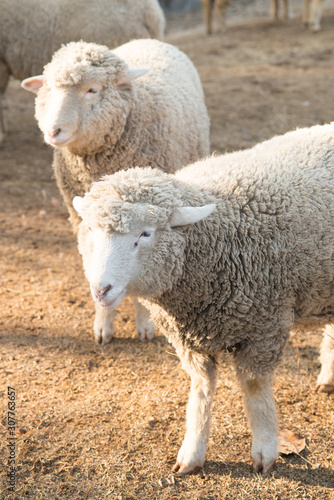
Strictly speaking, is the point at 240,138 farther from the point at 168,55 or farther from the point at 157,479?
the point at 157,479

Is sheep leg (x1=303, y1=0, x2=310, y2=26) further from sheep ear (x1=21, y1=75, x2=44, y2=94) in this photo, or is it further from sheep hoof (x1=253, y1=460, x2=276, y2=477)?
sheep hoof (x1=253, y1=460, x2=276, y2=477)

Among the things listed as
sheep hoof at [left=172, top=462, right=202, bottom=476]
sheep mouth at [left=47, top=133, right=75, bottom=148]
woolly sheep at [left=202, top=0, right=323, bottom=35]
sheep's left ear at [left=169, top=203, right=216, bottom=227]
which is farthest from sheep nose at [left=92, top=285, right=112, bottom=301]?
woolly sheep at [left=202, top=0, right=323, bottom=35]

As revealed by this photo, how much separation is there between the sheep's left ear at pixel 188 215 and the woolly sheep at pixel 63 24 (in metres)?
4.66

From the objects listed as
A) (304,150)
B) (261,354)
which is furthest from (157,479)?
(304,150)

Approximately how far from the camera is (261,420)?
9.59ft

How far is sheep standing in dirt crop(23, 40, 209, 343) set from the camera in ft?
11.8

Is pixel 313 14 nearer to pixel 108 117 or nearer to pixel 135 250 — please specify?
pixel 108 117

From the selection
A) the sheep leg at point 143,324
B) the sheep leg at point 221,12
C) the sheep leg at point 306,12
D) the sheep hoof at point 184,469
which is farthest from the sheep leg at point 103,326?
the sheep leg at point 306,12

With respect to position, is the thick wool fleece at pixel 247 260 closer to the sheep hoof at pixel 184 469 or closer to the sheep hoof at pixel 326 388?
the sheep hoof at pixel 184 469

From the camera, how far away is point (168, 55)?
183 inches

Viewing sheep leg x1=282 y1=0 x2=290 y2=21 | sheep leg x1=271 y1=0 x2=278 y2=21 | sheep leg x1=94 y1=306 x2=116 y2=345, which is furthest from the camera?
sheep leg x1=271 y1=0 x2=278 y2=21

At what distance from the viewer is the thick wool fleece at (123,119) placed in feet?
12.0

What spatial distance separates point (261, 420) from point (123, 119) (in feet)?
7.18

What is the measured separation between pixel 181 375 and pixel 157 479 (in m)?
0.86
